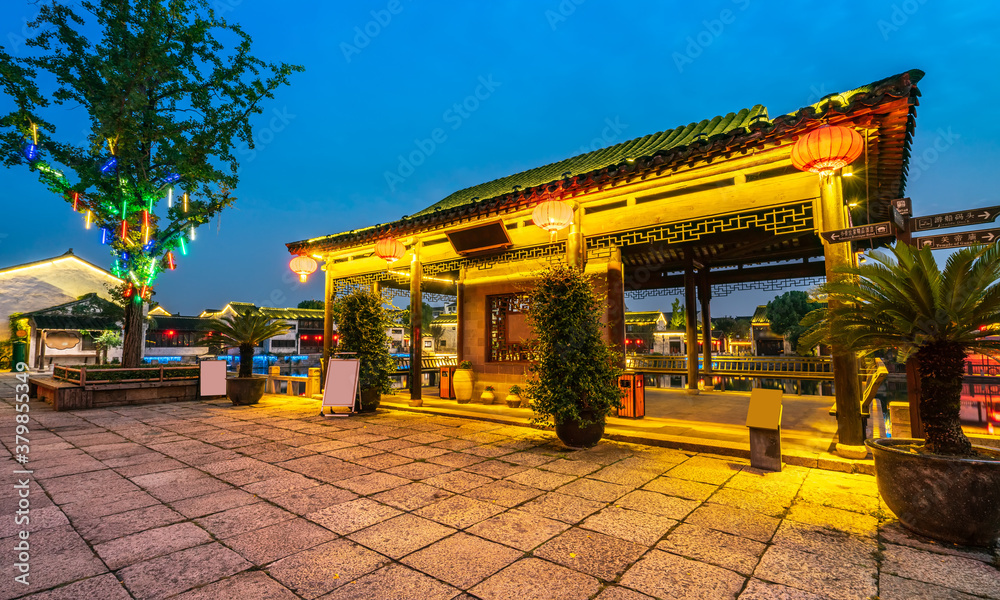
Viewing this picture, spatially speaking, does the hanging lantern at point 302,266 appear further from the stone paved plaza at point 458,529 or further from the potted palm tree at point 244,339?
the stone paved plaza at point 458,529

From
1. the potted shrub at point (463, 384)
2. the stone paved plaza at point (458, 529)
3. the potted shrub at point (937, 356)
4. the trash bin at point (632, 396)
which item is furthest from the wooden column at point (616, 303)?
the potted shrub at point (937, 356)

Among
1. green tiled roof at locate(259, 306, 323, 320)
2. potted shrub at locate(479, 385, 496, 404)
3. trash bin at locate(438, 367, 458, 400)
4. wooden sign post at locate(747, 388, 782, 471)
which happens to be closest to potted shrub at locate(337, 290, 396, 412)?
trash bin at locate(438, 367, 458, 400)

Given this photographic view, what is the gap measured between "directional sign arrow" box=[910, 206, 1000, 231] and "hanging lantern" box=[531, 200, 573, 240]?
403cm

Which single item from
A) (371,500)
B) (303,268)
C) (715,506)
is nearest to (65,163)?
(303,268)

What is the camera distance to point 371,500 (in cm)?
359

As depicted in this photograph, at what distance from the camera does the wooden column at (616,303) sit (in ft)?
26.7

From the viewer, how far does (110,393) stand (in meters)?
9.80

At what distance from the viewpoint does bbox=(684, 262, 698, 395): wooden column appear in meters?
11.2

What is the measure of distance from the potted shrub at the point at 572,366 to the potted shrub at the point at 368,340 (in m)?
4.32

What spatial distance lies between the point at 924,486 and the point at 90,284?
39572mm

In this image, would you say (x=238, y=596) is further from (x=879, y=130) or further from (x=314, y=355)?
(x=314, y=355)

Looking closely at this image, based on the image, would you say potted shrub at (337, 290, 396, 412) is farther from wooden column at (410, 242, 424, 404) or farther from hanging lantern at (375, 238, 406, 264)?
hanging lantern at (375, 238, 406, 264)

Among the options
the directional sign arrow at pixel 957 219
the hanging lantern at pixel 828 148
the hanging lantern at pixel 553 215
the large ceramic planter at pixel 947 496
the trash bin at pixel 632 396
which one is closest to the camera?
the large ceramic planter at pixel 947 496

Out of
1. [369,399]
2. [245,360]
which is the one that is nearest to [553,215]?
[369,399]
